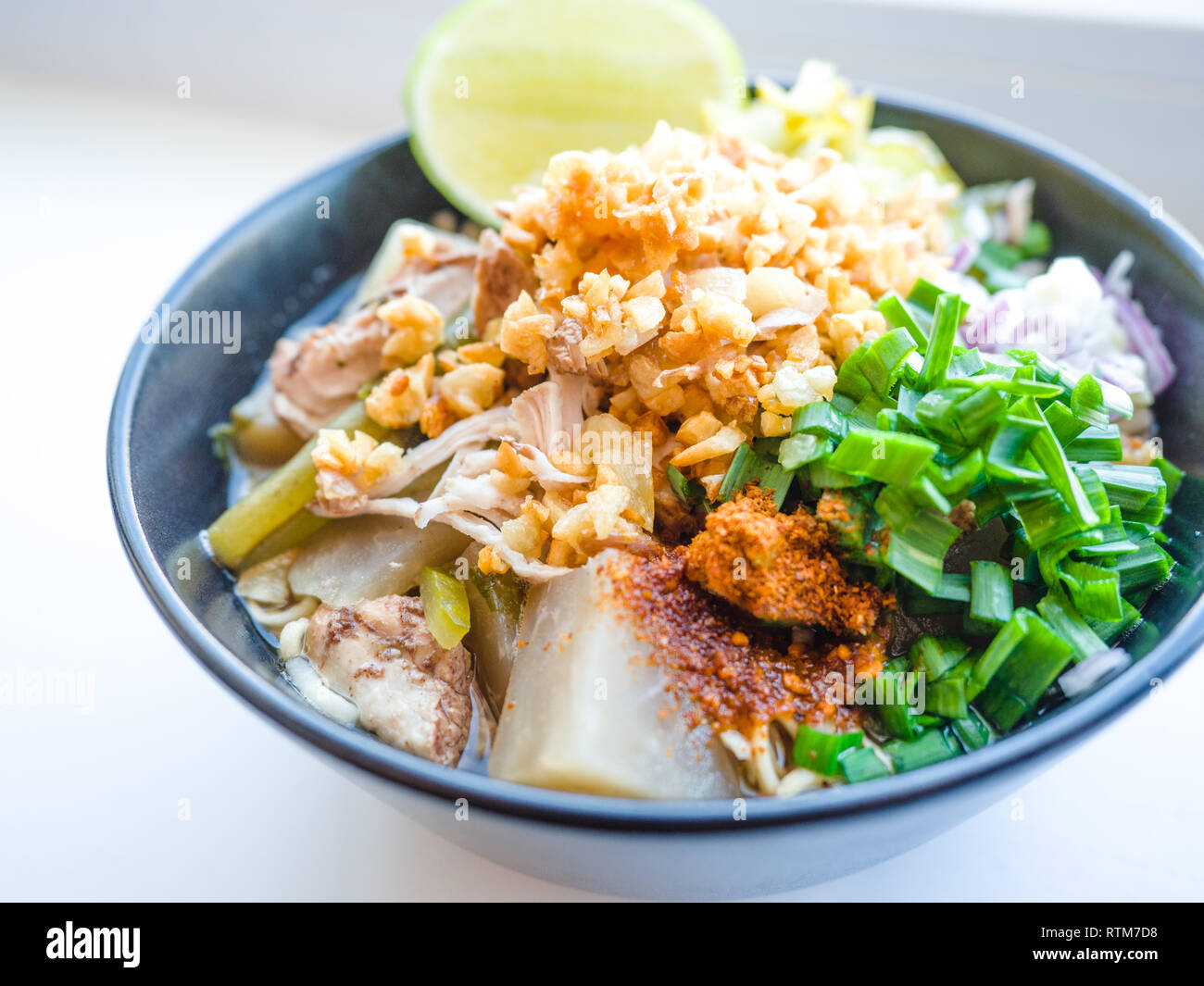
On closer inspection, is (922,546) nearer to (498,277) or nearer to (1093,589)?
(1093,589)

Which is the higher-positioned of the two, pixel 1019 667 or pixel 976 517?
pixel 976 517

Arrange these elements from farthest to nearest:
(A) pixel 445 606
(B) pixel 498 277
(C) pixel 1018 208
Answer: (C) pixel 1018 208, (B) pixel 498 277, (A) pixel 445 606

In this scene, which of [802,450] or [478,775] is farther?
[802,450]

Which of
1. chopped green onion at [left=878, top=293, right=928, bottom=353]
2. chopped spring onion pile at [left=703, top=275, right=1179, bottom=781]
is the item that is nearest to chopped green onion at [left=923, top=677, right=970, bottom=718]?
chopped spring onion pile at [left=703, top=275, right=1179, bottom=781]

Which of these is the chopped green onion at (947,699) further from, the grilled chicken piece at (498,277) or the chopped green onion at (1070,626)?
the grilled chicken piece at (498,277)

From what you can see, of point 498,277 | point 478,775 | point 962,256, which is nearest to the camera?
point 478,775

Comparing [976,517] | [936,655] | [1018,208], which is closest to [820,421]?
[976,517]

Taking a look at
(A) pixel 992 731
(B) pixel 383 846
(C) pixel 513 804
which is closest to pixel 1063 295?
(A) pixel 992 731
